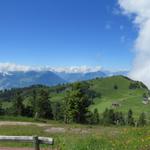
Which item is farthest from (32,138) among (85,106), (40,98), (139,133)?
(40,98)

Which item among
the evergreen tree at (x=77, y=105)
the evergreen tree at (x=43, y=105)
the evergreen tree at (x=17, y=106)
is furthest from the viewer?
the evergreen tree at (x=17, y=106)

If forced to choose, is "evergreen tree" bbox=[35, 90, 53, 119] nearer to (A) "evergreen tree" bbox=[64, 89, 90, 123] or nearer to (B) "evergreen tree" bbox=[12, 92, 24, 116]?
(B) "evergreen tree" bbox=[12, 92, 24, 116]

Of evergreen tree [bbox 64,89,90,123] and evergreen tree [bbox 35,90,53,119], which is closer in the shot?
evergreen tree [bbox 64,89,90,123]

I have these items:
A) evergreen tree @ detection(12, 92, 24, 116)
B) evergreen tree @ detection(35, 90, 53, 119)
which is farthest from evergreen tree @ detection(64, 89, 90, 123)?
evergreen tree @ detection(12, 92, 24, 116)

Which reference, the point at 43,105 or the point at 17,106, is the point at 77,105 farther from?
the point at 17,106

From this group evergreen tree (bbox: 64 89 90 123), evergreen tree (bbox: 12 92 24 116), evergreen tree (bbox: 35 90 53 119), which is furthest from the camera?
evergreen tree (bbox: 12 92 24 116)

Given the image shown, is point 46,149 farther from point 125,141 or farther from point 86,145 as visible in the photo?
point 125,141

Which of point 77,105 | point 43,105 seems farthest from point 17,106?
point 77,105

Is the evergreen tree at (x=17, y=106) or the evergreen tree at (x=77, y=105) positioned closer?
the evergreen tree at (x=77, y=105)

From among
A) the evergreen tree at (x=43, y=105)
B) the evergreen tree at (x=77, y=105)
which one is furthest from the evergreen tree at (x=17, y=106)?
the evergreen tree at (x=77, y=105)

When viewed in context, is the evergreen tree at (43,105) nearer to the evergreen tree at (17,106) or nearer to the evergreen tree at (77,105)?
the evergreen tree at (17,106)

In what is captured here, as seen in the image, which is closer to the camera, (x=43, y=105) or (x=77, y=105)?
(x=77, y=105)

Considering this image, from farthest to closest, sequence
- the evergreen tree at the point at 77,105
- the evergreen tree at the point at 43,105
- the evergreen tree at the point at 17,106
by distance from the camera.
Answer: the evergreen tree at the point at 17,106, the evergreen tree at the point at 43,105, the evergreen tree at the point at 77,105

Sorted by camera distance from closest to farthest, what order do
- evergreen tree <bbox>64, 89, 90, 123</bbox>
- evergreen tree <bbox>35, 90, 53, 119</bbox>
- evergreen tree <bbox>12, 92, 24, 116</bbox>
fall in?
evergreen tree <bbox>64, 89, 90, 123</bbox> < evergreen tree <bbox>35, 90, 53, 119</bbox> < evergreen tree <bbox>12, 92, 24, 116</bbox>
